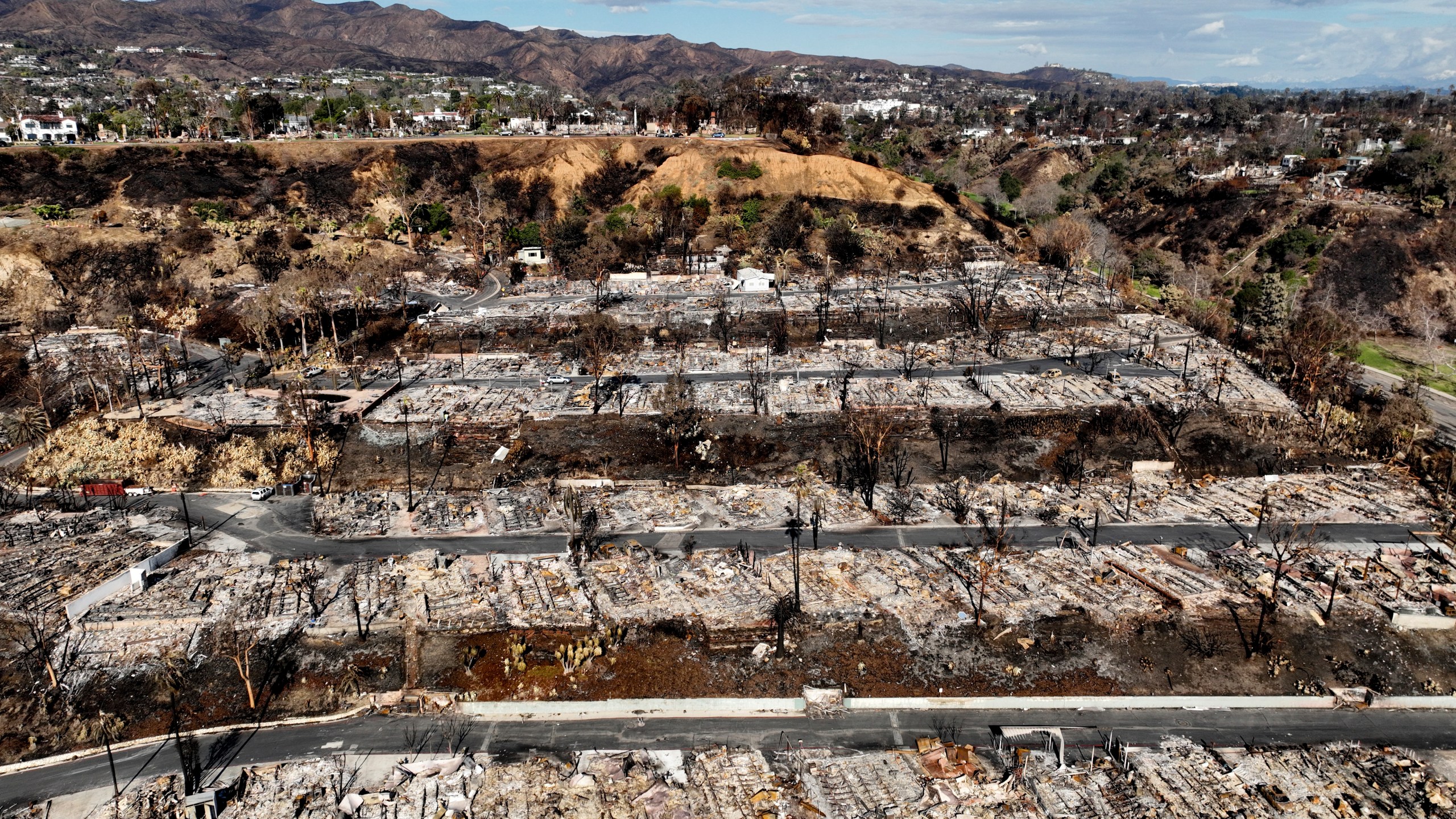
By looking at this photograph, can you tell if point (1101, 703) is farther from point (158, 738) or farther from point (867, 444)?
point (158, 738)

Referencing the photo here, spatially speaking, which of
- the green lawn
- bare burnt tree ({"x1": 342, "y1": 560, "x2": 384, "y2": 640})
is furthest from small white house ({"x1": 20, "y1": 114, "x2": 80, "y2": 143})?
the green lawn

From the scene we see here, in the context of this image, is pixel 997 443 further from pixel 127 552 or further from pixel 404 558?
pixel 127 552

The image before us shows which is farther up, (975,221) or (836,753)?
(975,221)

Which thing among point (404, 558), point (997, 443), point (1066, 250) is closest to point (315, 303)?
point (404, 558)

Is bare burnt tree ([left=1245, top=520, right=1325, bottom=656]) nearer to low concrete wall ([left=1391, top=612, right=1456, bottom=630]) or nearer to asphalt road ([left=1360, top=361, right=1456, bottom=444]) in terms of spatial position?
low concrete wall ([left=1391, top=612, right=1456, bottom=630])

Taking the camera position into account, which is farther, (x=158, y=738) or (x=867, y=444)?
(x=867, y=444)

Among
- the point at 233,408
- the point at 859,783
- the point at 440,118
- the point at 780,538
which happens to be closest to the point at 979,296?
the point at 780,538
